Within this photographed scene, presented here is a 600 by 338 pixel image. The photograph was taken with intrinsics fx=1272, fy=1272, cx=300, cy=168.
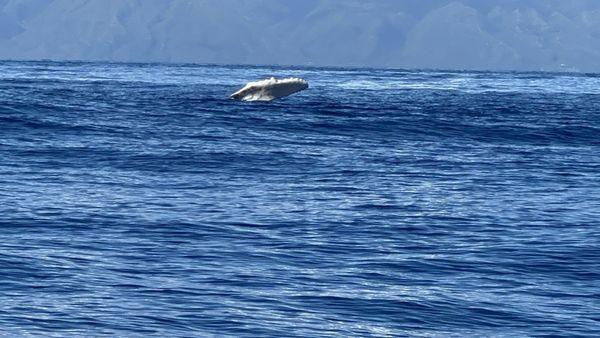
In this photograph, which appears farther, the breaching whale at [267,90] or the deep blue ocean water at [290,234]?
the breaching whale at [267,90]

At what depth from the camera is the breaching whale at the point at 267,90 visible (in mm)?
74375

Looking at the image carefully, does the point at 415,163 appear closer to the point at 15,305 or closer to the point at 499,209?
the point at 499,209

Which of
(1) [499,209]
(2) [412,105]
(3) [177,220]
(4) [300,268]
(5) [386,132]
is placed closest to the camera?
(4) [300,268]

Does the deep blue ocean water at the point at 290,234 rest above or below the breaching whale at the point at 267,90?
below

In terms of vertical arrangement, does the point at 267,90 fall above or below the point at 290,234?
above

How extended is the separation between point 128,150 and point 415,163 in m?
9.23

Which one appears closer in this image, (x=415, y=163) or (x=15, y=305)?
(x=15, y=305)

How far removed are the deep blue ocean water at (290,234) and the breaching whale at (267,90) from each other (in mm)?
23464

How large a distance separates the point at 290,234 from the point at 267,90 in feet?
164

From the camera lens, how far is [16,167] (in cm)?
3519

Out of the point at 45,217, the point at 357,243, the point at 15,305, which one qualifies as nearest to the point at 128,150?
the point at 45,217

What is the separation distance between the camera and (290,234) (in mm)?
25547

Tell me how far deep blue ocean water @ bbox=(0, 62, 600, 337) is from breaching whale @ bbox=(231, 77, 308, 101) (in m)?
23.5

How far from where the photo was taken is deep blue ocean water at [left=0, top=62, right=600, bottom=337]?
18.6 meters
